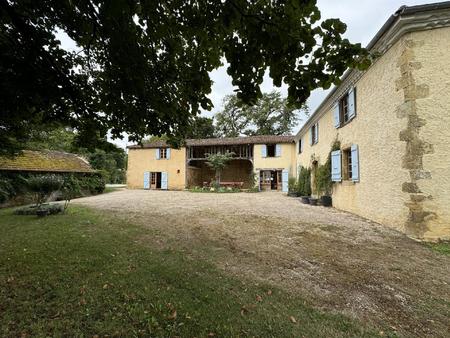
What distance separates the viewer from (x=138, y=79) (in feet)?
8.95

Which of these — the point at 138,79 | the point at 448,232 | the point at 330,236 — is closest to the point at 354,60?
the point at 138,79

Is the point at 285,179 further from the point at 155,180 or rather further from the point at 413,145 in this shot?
the point at 413,145

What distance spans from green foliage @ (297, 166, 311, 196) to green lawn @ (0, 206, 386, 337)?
1062 centimetres

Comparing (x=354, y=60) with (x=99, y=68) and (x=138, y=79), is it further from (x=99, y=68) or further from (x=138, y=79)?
(x=99, y=68)

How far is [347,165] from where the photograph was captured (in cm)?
809

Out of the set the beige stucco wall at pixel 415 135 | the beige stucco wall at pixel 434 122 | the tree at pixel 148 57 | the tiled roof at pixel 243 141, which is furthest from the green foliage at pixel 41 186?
the beige stucco wall at pixel 434 122

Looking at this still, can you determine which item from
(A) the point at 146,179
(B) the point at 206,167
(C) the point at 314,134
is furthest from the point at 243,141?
(A) the point at 146,179

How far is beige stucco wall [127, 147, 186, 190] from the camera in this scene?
1973 centimetres

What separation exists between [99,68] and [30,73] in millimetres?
815

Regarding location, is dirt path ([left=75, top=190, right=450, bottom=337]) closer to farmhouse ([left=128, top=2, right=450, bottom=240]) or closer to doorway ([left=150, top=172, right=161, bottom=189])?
farmhouse ([left=128, top=2, right=450, bottom=240])

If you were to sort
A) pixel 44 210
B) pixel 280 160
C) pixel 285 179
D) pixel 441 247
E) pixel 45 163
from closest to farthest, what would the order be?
pixel 441 247, pixel 44 210, pixel 45 163, pixel 285 179, pixel 280 160

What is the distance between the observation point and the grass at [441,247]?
12.5 feet

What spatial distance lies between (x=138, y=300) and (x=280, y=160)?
16.4 m

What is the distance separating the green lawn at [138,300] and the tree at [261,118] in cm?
2379
